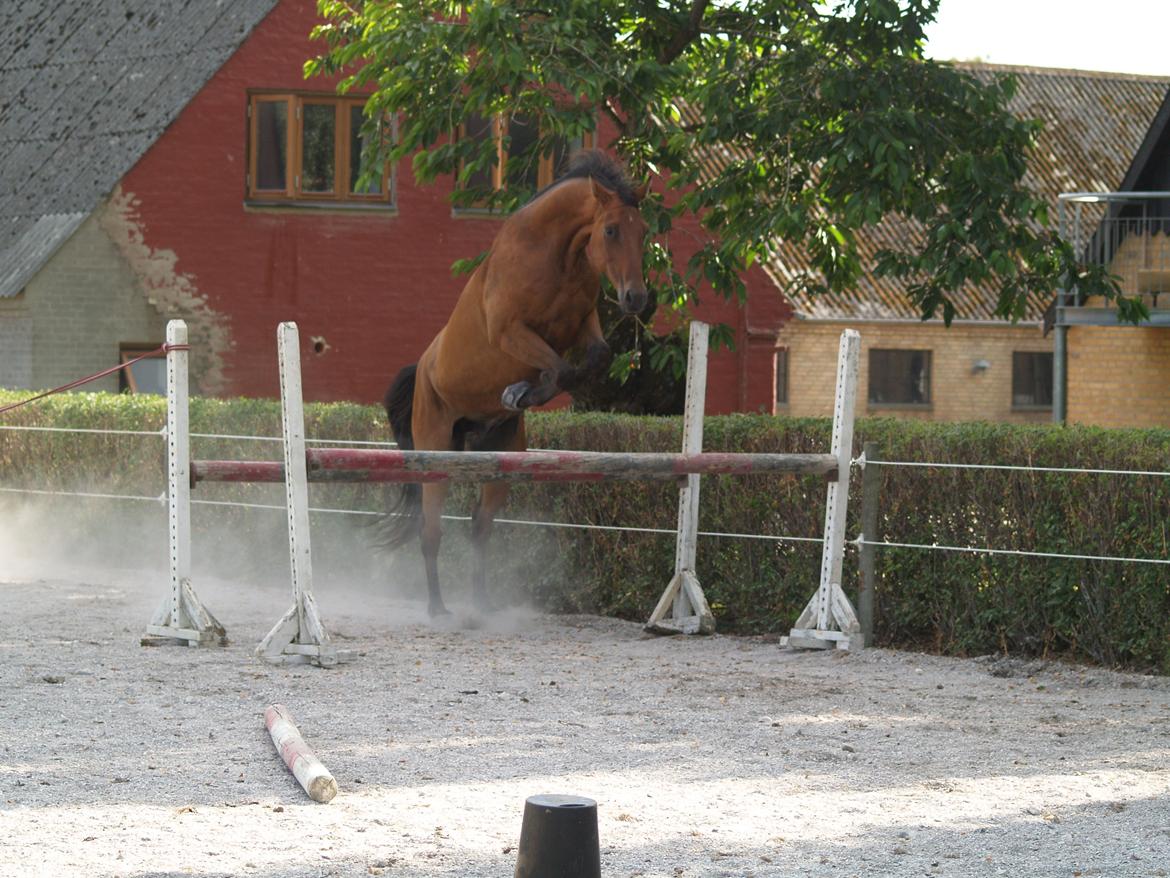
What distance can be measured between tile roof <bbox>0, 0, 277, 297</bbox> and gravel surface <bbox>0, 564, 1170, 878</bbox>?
12.5m

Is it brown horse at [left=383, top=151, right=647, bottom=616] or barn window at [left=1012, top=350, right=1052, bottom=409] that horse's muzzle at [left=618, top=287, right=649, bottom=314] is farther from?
barn window at [left=1012, top=350, right=1052, bottom=409]

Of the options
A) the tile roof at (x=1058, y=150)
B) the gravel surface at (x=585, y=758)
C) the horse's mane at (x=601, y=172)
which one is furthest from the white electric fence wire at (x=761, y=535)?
the tile roof at (x=1058, y=150)

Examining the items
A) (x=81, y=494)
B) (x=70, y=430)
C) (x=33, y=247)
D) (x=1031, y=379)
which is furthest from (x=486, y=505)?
(x=1031, y=379)

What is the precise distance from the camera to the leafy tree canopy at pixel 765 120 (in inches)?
470

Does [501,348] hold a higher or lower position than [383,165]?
lower

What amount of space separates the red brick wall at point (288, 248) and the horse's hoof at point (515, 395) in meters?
12.8

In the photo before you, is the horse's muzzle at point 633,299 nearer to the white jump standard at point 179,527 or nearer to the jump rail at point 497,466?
the jump rail at point 497,466

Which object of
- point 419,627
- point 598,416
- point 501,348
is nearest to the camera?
point 501,348

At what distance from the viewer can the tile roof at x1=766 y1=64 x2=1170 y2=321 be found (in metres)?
29.1

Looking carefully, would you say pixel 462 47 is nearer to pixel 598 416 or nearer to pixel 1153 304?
pixel 598 416

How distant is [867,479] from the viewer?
1007 cm

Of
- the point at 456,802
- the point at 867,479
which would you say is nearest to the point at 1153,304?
the point at 867,479

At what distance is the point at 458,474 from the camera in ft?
29.6

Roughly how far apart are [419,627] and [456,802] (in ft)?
17.2
